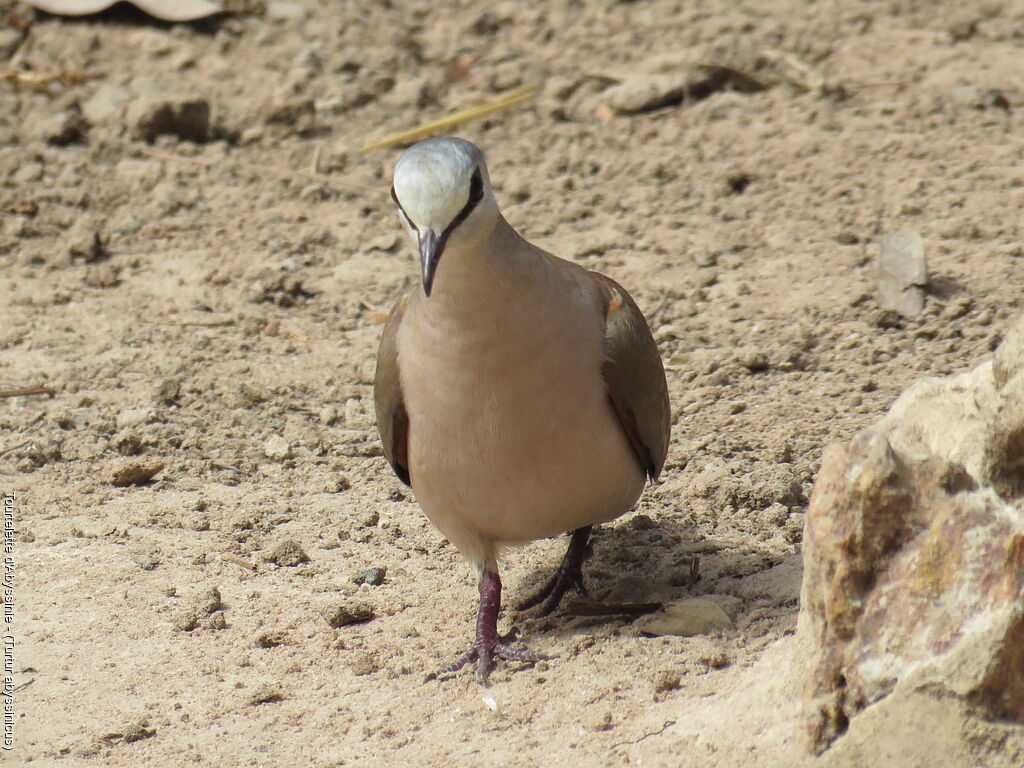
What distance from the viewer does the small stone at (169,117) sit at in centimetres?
709

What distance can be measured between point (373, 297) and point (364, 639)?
7.84 feet

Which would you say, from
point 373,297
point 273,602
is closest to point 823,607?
point 273,602

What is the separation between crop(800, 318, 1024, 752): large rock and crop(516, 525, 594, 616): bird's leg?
4.80 feet

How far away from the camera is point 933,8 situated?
785 centimetres

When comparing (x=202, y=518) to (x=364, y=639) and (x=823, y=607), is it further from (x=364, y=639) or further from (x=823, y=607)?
(x=823, y=607)

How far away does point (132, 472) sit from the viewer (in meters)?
4.74

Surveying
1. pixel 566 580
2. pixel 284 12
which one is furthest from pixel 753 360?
pixel 284 12

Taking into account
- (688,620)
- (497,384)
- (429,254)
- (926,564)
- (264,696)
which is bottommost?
(264,696)

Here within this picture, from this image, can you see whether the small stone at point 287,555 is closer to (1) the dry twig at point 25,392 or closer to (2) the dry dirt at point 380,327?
(2) the dry dirt at point 380,327

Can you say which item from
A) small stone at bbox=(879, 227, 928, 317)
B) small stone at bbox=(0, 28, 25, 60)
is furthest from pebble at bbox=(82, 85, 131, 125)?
small stone at bbox=(879, 227, 928, 317)

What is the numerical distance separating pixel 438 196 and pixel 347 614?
133 centimetres

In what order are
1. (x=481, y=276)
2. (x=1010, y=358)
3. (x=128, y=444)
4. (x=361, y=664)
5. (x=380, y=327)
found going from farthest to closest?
(x=380, y=327), (x=128, y=444), (x=361, y=664), (x=481, y=276), (x=1010, y=358)

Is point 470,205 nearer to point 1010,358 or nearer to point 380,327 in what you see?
point 1010,358

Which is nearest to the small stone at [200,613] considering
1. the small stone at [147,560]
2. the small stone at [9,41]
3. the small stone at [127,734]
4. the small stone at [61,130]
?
the small stone at [147,560]
